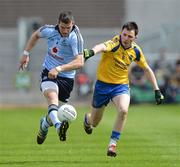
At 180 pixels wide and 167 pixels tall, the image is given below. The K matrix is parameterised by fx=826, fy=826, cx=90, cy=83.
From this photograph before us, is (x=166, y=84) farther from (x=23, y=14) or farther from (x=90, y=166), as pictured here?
(x=90, y=166)

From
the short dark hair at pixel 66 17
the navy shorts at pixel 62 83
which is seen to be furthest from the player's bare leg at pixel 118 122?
the short dark hair at pixel 66 17

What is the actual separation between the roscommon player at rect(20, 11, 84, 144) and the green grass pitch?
0.58m

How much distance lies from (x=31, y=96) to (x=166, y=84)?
532cm

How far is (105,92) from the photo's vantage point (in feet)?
43.5

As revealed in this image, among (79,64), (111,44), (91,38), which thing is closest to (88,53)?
(79,64)

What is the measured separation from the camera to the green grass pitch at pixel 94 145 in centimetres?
1184

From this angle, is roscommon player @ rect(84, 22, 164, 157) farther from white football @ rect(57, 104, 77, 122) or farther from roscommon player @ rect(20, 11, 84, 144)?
white football @ rect(57, 104, 77, 122)

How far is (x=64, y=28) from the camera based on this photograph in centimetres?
1252

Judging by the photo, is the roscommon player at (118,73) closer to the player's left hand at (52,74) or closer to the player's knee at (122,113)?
the player's knee at (122,113)

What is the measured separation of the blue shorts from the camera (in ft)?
42.8

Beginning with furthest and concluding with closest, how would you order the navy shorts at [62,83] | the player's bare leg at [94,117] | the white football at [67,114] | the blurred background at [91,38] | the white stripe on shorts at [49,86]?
the blurred background at [91,38] → the player's bare leg at [94,117] → the navy shorts at [62,83] → the white stripe on shorts at [49,86] → the white football at [67,114]

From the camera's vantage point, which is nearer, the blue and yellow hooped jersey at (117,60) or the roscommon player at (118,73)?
the roscommon player at (118,73)

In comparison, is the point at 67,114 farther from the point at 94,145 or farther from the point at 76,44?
the point at 94,145

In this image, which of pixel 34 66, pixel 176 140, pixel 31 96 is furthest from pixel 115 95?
pixel 34 66
